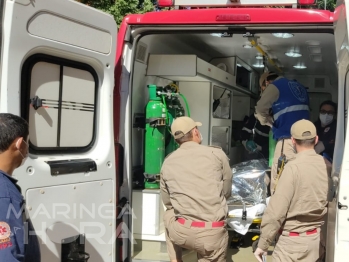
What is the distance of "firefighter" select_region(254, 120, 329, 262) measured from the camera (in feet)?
10.1

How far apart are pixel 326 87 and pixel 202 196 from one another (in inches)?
198

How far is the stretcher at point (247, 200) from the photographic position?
4480mm

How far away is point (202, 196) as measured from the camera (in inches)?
131

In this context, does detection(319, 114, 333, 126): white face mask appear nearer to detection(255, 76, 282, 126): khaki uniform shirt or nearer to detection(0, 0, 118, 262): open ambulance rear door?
detection(255, 76, 282, 126): khaki uniform shirt

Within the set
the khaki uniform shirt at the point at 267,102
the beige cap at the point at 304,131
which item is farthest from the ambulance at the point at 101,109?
the khaki uniform shirt at the point at 267,102

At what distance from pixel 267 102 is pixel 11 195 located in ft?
11.0

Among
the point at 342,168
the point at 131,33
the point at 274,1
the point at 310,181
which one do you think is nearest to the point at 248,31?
the point at 274,1

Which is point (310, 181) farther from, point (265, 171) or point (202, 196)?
point (265, 171)

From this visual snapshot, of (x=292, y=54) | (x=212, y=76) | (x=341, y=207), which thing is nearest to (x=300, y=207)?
(x=341, y=207)

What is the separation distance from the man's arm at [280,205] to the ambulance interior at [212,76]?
112cm

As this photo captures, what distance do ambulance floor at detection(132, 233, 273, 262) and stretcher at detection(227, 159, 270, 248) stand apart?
0.11 meters

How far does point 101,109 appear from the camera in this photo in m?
3.03

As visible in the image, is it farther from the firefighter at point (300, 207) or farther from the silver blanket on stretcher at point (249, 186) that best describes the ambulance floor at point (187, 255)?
the firefighter at point (300, 207)

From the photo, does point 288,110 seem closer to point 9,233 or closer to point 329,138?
point 329,138
